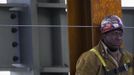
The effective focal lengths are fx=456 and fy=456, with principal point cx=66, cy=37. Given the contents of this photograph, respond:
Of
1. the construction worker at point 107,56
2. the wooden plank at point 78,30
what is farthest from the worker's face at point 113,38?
the wooden plank at point 78,30

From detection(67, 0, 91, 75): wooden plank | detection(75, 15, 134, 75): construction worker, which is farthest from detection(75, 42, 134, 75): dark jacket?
detection(67, 0, 91, 75): wooden plank

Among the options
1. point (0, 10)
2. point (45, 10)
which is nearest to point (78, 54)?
point (45, 10)

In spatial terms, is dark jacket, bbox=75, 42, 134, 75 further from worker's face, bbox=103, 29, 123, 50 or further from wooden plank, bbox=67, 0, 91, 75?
wooden plank, bbox=67, 0, 91, 75

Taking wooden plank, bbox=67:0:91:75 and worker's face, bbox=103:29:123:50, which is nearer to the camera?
worker's face, bbox=103:29:123:50

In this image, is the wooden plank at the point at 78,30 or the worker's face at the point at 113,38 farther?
the wooden plank at the point at 78,30

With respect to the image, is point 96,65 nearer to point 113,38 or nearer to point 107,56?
point 107,56

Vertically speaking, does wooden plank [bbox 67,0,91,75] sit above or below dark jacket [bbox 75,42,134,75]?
above

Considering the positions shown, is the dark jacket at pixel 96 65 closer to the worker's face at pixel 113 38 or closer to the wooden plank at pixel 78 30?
the worker's face at pixel 113 38

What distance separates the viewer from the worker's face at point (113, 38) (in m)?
3.65

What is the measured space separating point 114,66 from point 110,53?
0.37ft

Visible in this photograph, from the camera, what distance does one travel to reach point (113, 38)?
366 cm

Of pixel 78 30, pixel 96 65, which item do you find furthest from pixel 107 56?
pixel 78 30

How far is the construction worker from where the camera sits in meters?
3.56

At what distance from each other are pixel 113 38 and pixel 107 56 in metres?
0.15
